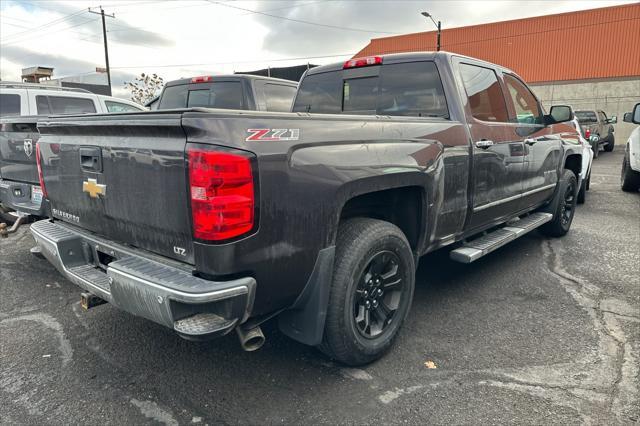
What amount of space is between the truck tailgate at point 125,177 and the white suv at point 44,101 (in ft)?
16.6

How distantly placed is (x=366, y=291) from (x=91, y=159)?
1.83m

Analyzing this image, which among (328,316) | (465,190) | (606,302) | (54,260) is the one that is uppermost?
(465,190)

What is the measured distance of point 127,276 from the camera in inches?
84.4

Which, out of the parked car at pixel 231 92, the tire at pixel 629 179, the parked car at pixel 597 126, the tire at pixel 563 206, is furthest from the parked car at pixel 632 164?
the parked car at pixel 231 92

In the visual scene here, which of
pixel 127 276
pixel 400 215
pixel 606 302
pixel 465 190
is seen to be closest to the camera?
pixel 127 276

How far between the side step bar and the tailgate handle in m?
2.65

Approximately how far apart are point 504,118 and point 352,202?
2.24m

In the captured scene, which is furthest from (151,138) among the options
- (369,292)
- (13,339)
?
(13,339)

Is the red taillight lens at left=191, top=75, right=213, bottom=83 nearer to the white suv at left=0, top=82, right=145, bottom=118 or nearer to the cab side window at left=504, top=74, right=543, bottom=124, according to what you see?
the white suv at left=0, top=82, right=145, bottom=118

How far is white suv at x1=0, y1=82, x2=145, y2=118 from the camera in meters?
7.06

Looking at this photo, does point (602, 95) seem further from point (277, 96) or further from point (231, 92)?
point (231, 92)

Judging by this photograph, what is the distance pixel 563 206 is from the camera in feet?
18.7

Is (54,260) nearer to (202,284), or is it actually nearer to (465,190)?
(202,284)

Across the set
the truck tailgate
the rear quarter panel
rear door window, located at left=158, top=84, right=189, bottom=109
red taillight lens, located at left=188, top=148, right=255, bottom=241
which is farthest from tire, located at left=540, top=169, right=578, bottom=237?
rear door window, located at left=158, top=84, right=189, bottom=109
